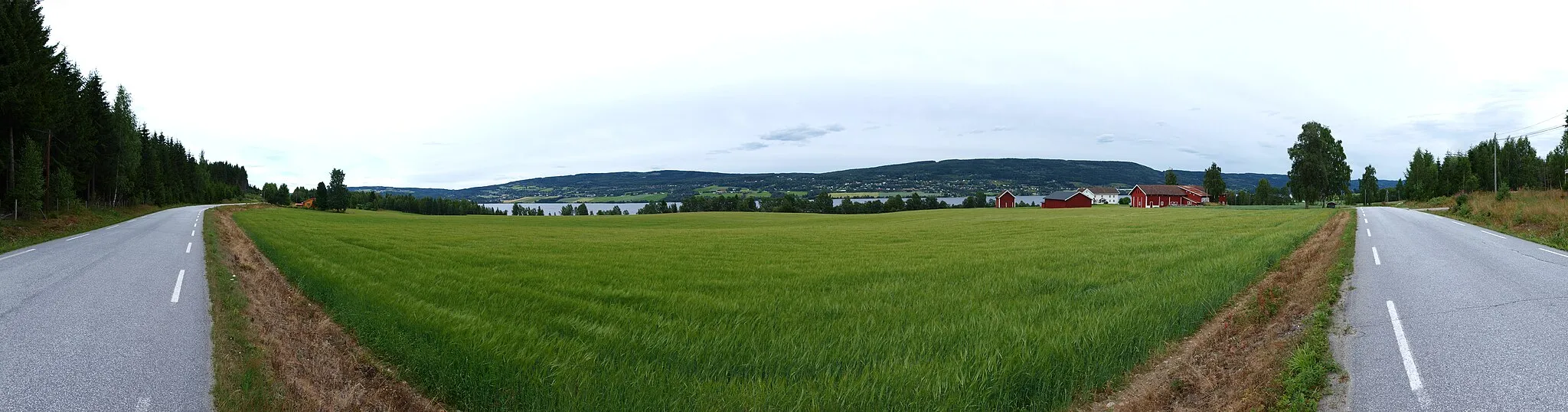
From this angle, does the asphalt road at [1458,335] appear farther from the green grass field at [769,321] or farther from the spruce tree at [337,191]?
the spruce tree at [337,191]

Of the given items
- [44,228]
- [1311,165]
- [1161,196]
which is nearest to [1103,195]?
[1161,196]

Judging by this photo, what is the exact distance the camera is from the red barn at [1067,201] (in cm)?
9731

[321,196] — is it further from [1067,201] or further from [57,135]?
[1067,201]

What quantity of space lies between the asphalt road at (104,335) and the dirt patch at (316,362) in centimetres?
55

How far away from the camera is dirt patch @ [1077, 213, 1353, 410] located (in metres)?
5.27

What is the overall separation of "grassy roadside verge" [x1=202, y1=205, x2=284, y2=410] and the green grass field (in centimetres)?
109

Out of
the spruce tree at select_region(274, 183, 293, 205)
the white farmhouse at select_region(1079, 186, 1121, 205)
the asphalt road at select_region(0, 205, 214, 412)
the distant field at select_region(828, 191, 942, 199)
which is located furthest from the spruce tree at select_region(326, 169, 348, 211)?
the white farmhouse at select_region(1079, 186, 1121, 205)

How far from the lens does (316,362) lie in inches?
251

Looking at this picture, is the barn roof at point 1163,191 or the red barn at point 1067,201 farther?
the barn roof at point 1163,191

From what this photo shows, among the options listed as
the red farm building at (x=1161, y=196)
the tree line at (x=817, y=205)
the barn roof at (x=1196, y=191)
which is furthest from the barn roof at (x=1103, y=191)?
the tree line at (x=817, y=205)

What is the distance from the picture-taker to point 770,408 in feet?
16.6

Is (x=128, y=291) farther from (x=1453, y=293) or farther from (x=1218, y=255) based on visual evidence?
(x=1218, y=255)

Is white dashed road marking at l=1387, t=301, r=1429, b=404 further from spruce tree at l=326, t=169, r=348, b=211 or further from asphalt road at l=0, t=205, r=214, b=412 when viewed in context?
spruce tree at l=326, t=169, r=348, b=211

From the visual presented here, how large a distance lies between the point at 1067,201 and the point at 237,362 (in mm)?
105229
